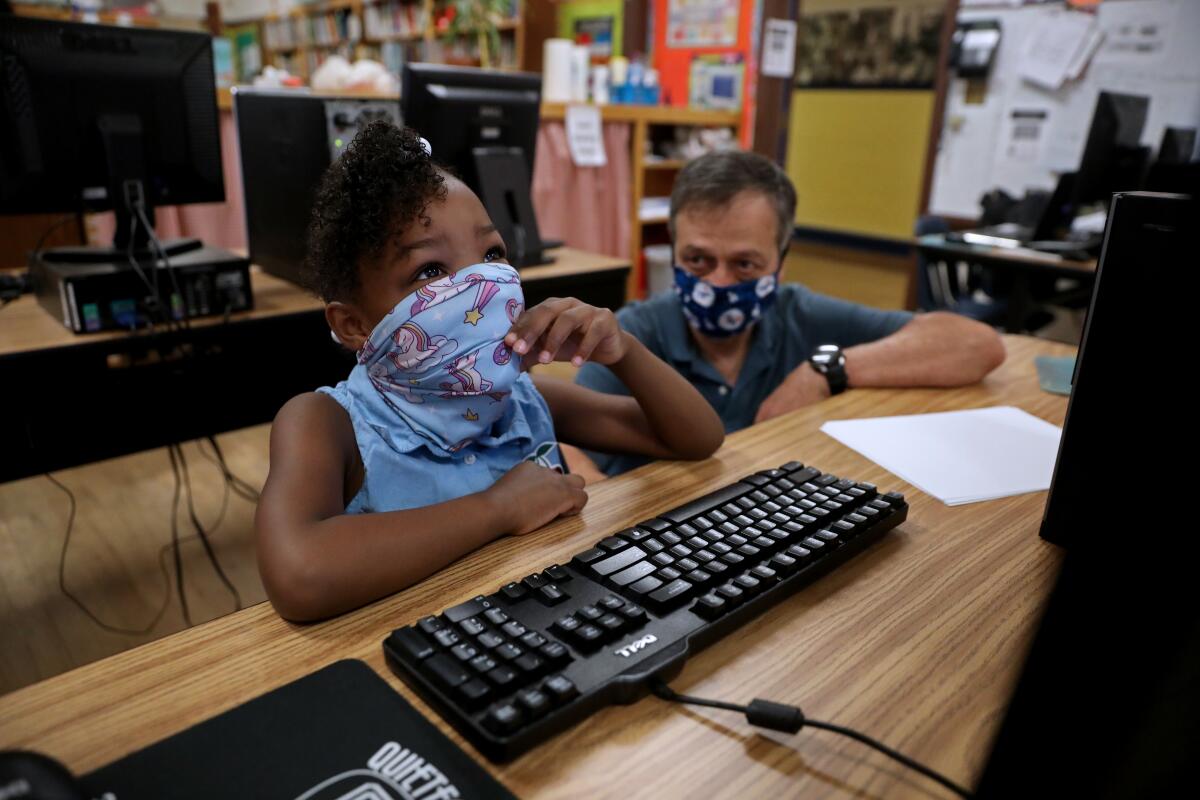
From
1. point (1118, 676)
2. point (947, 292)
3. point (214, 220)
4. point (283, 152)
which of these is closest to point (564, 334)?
point (1118, 676)

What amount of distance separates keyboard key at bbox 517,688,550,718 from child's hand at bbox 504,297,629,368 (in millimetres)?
331

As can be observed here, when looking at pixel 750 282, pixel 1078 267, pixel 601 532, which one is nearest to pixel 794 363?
pixel 750 282

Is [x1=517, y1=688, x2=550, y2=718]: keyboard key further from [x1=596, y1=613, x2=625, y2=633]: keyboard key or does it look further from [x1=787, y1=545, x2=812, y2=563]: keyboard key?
[x1=787, y1=545, x2=812, y2=563]: keyboard key

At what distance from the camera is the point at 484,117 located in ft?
6.73

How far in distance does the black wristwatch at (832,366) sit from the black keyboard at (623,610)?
0.50 m

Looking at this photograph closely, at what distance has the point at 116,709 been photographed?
0.52 m

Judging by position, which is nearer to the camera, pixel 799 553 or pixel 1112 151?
pixel 799 553

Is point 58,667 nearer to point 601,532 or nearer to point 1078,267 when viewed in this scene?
point 601,532

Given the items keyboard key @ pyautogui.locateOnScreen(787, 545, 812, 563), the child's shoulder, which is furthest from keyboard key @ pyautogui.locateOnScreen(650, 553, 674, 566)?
the child's shoulder

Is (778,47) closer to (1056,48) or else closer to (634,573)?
(1056,48)

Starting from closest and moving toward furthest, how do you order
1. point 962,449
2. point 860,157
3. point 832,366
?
point 962,449, point 832,366, point 860,157

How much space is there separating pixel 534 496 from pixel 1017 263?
2822mm

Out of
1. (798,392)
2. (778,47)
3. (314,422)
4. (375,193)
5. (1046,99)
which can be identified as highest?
(778,47)

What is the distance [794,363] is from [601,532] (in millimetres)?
829
